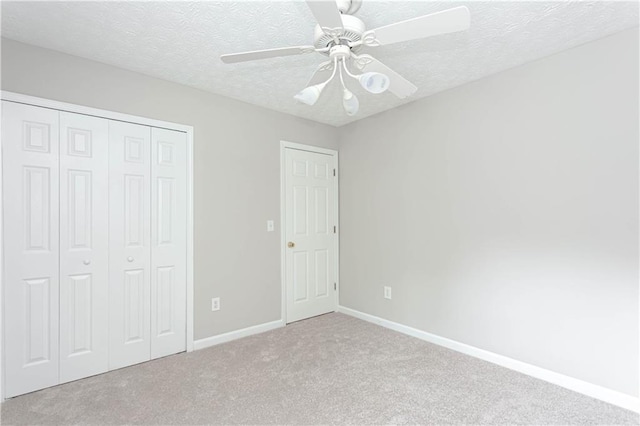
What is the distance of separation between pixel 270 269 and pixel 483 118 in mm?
2500

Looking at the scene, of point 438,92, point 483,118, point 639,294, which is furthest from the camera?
point 438,92

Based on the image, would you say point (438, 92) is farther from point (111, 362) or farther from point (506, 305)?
point (111, 362)

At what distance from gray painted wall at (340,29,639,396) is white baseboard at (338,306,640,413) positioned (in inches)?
1.7

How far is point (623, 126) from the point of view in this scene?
2043 mm

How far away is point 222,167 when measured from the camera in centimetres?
314

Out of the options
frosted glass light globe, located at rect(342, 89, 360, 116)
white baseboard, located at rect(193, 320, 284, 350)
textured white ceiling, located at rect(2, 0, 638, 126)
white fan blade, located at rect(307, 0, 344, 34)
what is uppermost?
textured white ceiling, located at rect(2, 0, 638, 126)

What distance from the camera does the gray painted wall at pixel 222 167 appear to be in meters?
2.45

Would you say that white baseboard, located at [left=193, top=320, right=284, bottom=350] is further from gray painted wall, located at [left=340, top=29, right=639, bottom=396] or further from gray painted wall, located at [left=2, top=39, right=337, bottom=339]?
gray painted wall, located at [left=340, top=29, right=639, bottom=396]

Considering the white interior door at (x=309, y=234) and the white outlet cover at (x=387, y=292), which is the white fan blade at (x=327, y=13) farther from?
the white outlet cover at (x=387, y=292)

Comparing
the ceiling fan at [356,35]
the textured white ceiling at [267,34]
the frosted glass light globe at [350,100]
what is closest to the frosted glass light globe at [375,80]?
the ceiling fan at [356,35]

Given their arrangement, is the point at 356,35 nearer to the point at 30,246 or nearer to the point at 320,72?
the point at 320,72

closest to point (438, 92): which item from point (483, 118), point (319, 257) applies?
point (483, 118)

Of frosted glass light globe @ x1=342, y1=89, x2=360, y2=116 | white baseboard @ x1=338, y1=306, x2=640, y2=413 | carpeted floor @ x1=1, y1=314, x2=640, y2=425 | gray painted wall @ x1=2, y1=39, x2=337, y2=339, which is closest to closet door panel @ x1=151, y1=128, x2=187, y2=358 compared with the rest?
gray painted wall @ x1=2, y1=39, x2=337, y2=339

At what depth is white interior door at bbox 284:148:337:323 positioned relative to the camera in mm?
3658
